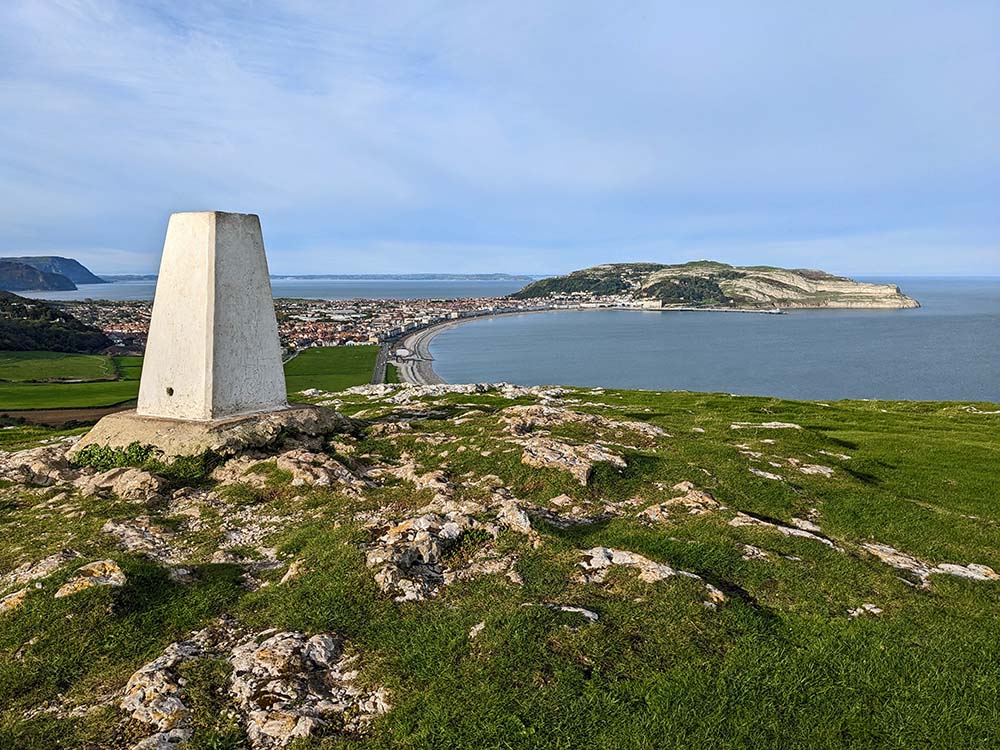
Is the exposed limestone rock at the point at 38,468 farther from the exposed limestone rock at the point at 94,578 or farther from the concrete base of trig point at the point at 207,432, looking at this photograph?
the exposed limestone rock at the point at 94,578

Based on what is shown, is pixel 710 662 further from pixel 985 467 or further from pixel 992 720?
pixel 985 467

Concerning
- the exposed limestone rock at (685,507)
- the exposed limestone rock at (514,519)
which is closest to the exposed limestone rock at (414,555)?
the exposed limestone rock at (514,519)

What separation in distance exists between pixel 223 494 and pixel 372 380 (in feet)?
279

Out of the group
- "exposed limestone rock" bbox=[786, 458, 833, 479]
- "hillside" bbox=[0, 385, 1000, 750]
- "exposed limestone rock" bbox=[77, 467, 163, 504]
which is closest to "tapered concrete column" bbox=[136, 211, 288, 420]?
"hillside" bbox=[0, 385, 1000, 750]

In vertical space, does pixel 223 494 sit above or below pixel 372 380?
above

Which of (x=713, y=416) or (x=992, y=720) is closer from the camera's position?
(x=992, y=720)

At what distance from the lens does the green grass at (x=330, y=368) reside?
9043 cm

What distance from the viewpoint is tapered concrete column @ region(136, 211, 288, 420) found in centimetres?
1956

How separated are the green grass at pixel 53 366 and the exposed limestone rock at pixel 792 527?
95.3 m

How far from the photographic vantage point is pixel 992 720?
745cm

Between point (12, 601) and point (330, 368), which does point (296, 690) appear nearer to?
Result: point (12, 601)

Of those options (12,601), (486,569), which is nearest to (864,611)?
(486,569)

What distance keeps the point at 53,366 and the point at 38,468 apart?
97334 mm

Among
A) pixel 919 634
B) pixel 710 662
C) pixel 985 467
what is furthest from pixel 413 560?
pixel 985 467
